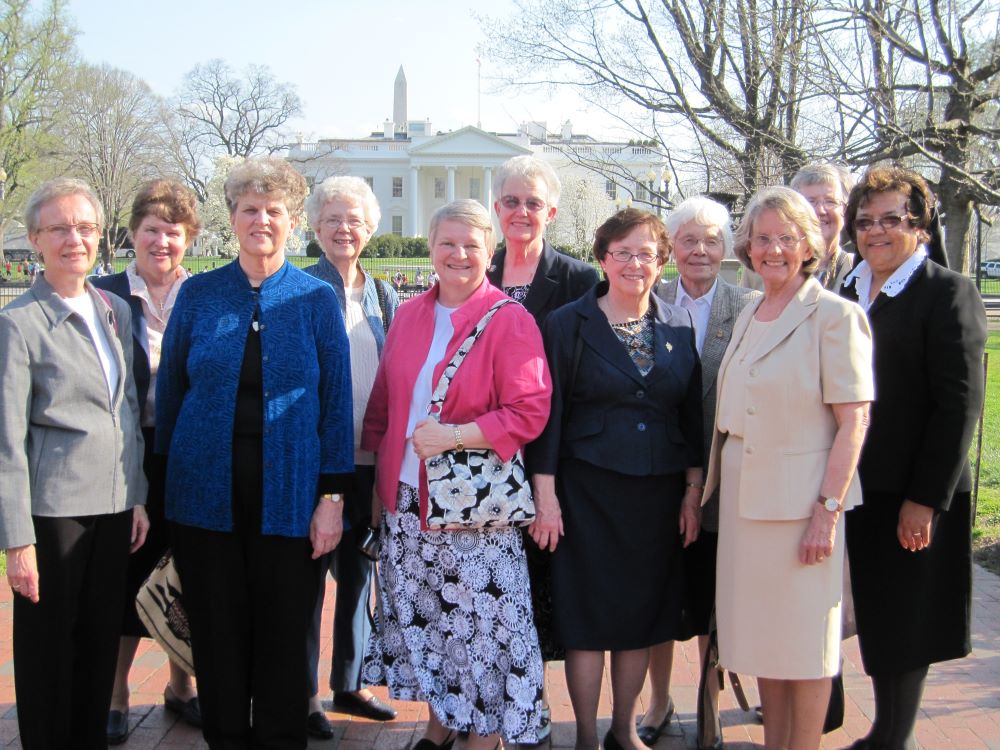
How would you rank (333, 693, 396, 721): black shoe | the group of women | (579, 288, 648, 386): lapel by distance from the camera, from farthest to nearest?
1. (333, 693, 396, 721): black shoe
2. (579, 288, 648, 386): lapel
3. the group of women

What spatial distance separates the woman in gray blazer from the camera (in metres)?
3.00

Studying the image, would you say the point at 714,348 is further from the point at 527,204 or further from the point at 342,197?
the point at 342,197

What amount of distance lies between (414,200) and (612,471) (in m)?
77.9

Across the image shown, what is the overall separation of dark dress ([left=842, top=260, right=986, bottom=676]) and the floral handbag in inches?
54.7

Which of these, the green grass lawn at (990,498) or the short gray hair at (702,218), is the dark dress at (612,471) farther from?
the green grass lawn at (990,498)

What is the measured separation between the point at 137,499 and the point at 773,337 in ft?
8.16

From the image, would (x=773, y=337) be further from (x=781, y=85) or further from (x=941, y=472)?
(x=781, y=85)

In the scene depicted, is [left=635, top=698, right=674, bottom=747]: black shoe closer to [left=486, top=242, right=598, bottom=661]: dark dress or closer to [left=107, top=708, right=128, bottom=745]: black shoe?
[left=486, top=242, right=598, bottom=661]: dark dress

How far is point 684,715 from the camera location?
4.05 m

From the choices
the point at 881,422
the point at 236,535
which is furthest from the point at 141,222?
the point at 881,422

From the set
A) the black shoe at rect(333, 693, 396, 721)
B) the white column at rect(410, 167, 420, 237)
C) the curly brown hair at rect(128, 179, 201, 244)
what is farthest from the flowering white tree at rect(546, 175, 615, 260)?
the black shoe at rect(333, 693, 396, 721)

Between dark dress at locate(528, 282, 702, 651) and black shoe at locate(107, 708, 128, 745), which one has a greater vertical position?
dark dress at locate(528, 282, 702, 651)

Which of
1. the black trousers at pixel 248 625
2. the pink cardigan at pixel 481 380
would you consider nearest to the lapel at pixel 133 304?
the black trousers at pixel 248 625

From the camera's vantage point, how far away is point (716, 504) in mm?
3596
